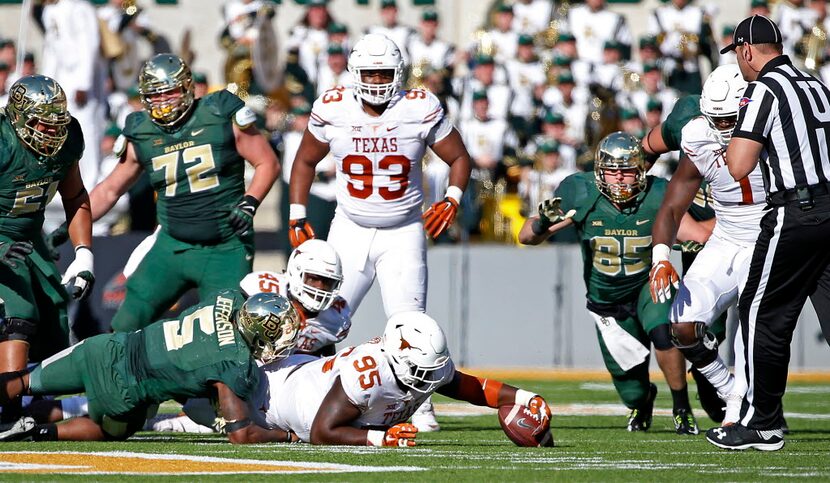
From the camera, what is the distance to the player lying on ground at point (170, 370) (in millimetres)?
6832

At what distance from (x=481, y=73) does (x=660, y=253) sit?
8.17m

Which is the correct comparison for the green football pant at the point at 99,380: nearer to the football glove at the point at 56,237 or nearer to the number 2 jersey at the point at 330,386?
the number 2 jersey at the point at 330,386

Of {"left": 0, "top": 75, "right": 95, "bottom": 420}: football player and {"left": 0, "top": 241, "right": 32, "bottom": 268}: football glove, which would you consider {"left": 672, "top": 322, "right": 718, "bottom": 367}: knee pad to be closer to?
{"left": 0, "top": 75, "right": 95, "bottom": 420}: football player

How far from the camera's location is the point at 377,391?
6723mm

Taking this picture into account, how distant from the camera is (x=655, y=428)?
346 inches

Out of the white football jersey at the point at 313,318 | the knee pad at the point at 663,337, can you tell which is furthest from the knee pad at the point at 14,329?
the knee pad at the point at 663,337

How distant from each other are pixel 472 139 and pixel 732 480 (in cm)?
982

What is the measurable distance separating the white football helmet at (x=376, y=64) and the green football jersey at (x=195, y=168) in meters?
0.77

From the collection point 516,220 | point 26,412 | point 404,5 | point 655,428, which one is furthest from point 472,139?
point 26,412

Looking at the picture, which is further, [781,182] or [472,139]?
[472,139]

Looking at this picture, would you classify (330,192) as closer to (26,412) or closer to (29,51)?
(29,51)

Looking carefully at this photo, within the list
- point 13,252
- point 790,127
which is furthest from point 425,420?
point 790,127

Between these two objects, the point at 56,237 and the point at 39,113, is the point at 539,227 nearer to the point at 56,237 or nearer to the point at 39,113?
the point at 56,237

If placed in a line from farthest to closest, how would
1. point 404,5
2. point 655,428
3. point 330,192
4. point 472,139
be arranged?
point 404,5 < point 472,139 < point 330,192 < point 655,428
